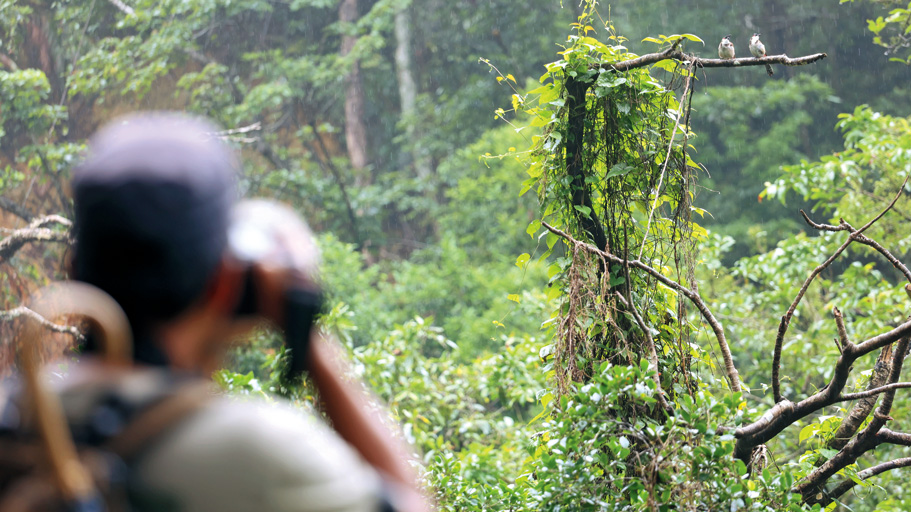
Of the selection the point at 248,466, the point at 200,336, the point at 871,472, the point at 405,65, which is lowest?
the point at 248,466

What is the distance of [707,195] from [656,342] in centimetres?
865

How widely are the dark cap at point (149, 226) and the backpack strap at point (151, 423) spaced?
66 mm

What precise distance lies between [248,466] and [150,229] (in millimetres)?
168

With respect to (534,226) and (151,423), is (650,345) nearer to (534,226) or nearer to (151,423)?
(534,226)

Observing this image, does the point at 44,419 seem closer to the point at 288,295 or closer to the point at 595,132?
the point at 288,295

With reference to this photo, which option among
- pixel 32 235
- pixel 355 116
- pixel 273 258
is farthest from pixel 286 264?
pixel 355 116

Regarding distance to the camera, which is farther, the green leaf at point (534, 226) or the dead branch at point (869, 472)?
the green leaf at point (534, 226)

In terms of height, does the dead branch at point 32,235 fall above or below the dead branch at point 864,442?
above

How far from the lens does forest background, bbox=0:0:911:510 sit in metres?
2.27

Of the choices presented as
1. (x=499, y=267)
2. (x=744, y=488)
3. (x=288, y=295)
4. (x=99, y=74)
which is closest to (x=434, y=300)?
(x=499, y=267)

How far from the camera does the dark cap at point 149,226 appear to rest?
1.59ft

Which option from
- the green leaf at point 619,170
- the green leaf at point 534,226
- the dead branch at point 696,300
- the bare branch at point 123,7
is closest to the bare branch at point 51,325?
the dead branch at point 696,300

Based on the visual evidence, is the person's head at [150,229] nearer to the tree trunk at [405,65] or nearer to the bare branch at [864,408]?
the bare branch at [864,408]

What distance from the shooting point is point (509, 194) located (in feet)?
30.3
